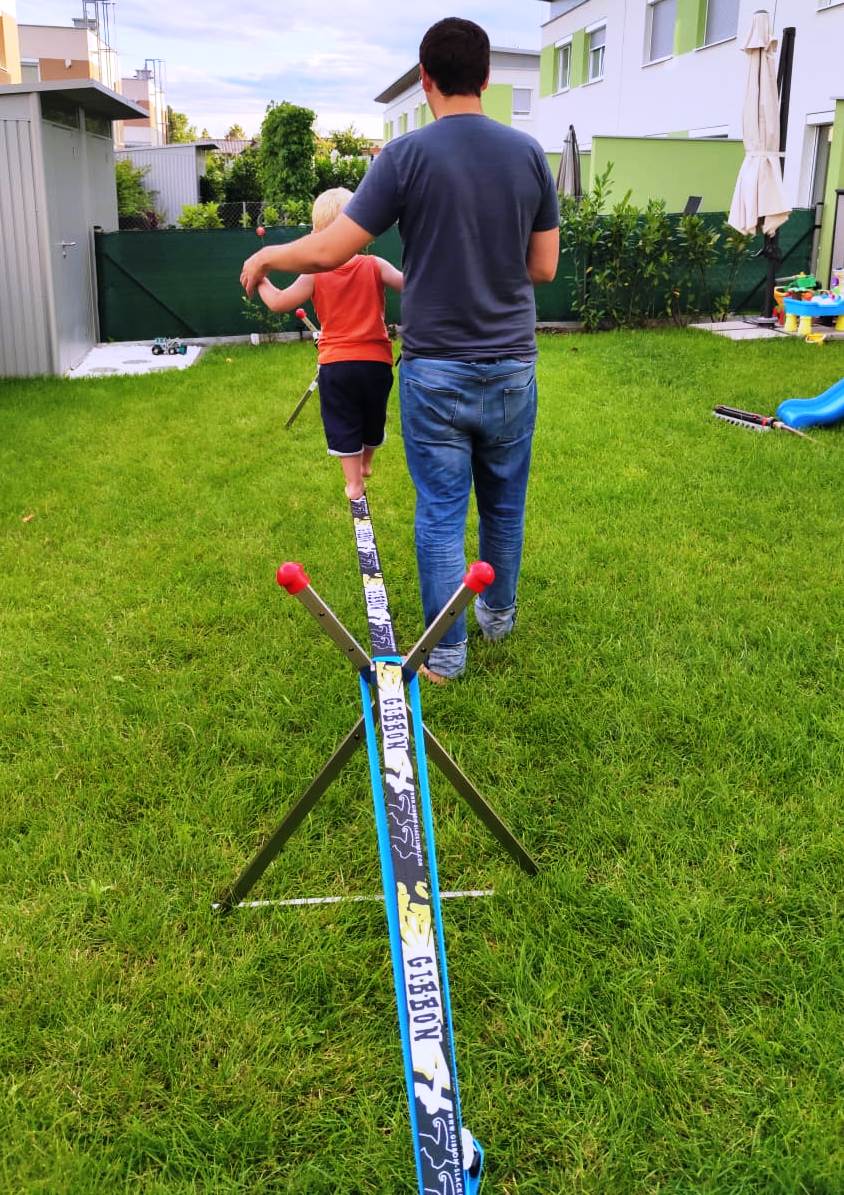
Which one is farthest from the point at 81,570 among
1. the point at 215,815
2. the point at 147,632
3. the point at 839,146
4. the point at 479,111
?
the point at 839,146

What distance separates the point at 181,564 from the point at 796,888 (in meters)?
3.28

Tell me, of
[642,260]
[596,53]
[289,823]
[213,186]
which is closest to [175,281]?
[642,260]

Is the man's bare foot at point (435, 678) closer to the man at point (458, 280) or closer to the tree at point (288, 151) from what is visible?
the man at point (458, 280)

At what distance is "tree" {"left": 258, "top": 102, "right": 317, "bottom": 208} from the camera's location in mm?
23156

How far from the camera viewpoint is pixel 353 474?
564 cm

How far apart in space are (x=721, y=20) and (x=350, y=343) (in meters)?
18.0

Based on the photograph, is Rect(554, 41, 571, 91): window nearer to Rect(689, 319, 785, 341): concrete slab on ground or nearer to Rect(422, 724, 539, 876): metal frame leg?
Rect(689, 319, 785, 341): concrete slab on ground

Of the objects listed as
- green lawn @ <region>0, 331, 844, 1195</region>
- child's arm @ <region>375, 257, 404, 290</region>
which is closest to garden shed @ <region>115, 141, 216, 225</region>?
child's arm @ <region>375, 257, 404, 290</region>

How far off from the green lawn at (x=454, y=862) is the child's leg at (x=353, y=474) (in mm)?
217

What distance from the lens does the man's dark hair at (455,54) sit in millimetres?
3000

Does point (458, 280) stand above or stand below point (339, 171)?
below

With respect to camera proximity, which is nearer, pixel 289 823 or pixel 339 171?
pixel 289 823

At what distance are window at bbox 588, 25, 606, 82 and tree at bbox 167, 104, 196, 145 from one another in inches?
1289

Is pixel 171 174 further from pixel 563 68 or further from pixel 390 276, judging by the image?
pixel 390 276
